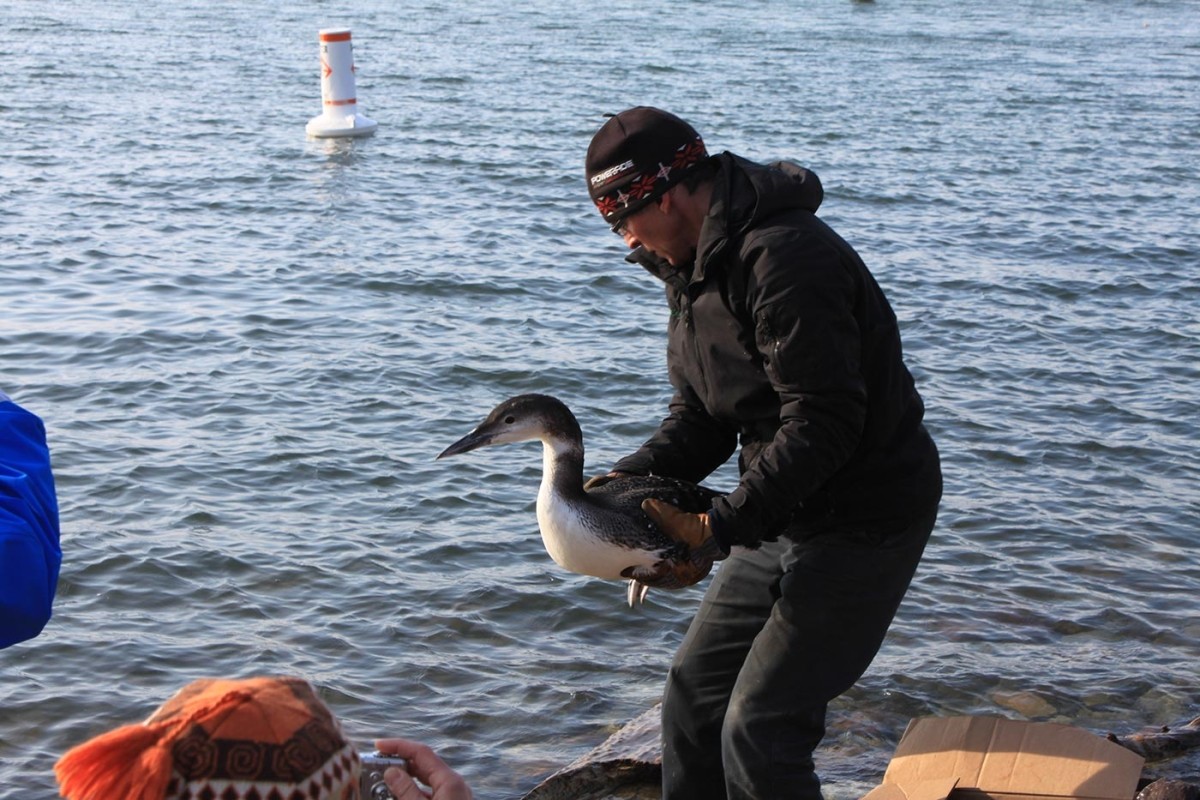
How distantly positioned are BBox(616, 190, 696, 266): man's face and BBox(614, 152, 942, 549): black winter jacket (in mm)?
Answer: 53

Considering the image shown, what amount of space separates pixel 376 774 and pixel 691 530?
1.59m

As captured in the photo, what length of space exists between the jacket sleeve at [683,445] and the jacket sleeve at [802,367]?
0.66 m

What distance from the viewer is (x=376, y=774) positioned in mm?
2695

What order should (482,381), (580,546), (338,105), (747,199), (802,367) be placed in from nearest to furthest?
(802,367) < (747,199) < (580,546) < (482,381) < (338,105)

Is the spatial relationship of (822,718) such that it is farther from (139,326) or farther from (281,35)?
(281,35)

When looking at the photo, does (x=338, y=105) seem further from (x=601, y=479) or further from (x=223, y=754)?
(x=223, y=754)

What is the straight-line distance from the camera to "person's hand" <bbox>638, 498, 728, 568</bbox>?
4.05 metres

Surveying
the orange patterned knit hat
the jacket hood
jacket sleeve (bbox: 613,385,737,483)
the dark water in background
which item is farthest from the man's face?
the dark water in background

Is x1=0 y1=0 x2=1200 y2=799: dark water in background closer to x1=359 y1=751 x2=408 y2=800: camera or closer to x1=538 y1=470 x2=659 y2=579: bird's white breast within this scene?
x1=538 y1=470 x2=659 y2=579: bird's white breast

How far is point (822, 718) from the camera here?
425 cm

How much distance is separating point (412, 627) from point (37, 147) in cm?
1309

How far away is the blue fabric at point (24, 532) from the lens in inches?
104

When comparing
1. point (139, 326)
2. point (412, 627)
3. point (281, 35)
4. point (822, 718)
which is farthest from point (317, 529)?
point (281, 35)

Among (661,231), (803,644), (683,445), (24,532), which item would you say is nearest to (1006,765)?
(803,644)
